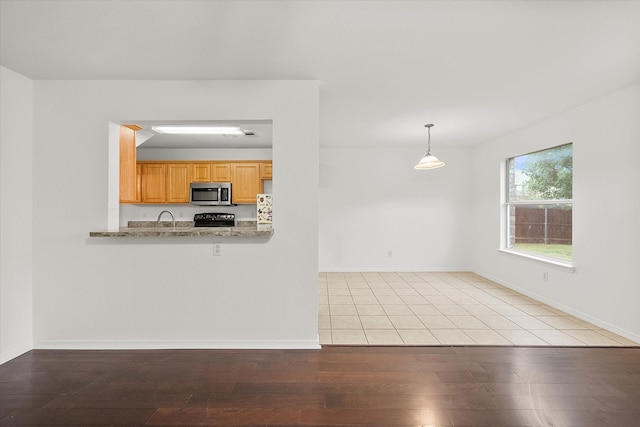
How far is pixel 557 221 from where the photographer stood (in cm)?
407

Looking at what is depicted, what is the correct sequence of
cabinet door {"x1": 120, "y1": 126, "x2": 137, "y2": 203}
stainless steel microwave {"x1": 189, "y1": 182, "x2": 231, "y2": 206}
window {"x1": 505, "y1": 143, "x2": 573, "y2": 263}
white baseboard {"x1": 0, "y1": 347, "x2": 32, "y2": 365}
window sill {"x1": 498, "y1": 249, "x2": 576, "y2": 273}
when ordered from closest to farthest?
white baseboard {"x1": 0, "y1": 347, "x2": 32, "y2": 365}
cabinet door {"x1": 120, "y1": 126, "x2": 137, "y2": 203}
window sill {"x1": 498, "y1": 249, "x2": 576, "y2": 273}
window {"x1": 505, "y1": 143, "x2": 573, "y2": 263}
stainless steel microwave {"x1": 189, "y1": 182, "x2": 231, "y2": 206}

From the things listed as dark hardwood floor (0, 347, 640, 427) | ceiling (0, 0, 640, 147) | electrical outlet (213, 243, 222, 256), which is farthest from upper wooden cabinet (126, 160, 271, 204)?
dark hardwood floor (0, 347, 640, 427)

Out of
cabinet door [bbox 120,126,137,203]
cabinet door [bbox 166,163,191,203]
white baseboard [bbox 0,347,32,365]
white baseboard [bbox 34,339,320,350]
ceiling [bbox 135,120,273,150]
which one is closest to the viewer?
white baseboard [bbox 0,347,32,365]

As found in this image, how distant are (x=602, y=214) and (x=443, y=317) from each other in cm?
197

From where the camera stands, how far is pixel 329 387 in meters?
2.16

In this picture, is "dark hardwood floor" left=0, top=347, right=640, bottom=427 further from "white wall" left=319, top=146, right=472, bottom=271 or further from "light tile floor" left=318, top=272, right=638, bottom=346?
"white wall" left=319, top=146, right=472, bottom=271

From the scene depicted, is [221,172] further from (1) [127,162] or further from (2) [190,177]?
(1) [127,162]

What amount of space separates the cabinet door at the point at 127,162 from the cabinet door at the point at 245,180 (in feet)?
8.36

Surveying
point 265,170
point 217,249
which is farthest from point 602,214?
point 265,170

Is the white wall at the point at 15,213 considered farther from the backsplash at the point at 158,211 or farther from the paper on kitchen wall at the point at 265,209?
the backsplash at the point at 158,211

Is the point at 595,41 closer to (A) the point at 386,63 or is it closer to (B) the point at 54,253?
(A) the point at 386,63

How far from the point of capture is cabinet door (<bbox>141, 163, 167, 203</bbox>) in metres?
5.80

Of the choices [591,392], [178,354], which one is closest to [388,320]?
[591,392]

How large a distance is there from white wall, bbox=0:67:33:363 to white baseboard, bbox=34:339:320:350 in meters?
0.25
